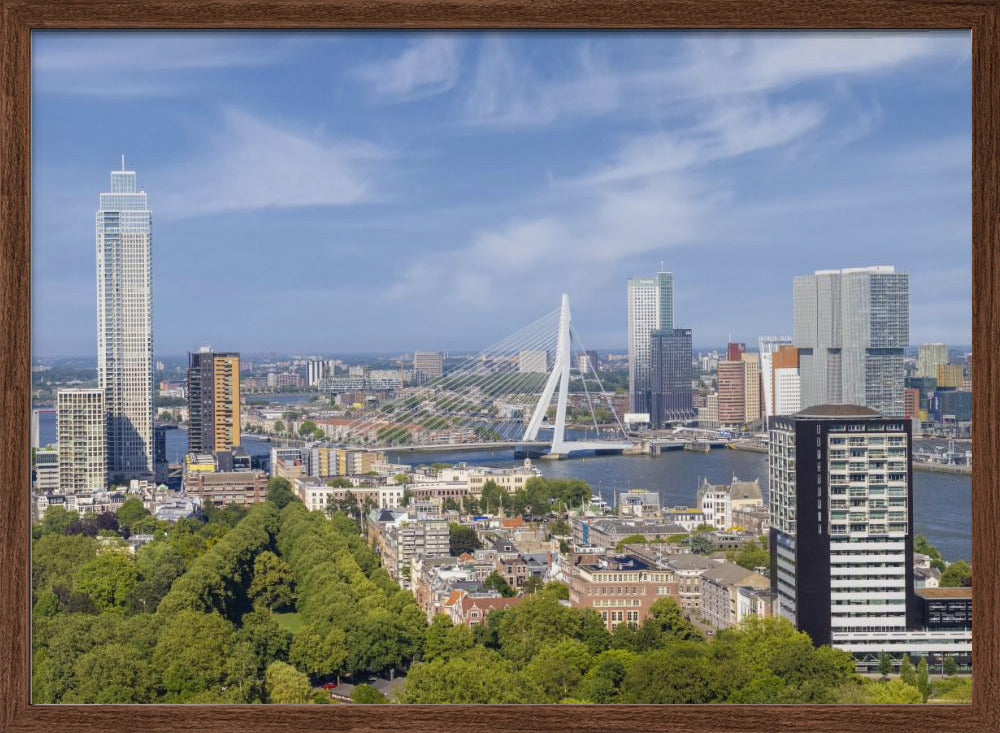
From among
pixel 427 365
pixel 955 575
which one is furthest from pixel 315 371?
pixel 955 575

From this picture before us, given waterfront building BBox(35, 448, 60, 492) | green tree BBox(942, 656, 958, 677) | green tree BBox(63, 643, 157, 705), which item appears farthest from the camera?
green tree BBox(63, 643, 157, 705)

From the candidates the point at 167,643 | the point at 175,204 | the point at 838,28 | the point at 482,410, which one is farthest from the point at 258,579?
the point at 838,28

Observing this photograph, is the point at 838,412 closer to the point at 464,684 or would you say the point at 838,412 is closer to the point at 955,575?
the point at 955,575

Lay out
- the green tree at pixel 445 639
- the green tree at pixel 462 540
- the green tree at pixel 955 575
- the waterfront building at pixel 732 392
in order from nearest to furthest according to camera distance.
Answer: the green tree at pixel 955 575
the waterfront building at pixel 732 392
the green tree at pixel 445 639
the green tree at pixel 462 540

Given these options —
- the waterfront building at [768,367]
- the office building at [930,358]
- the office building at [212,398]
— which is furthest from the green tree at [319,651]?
the office building at [930,358]

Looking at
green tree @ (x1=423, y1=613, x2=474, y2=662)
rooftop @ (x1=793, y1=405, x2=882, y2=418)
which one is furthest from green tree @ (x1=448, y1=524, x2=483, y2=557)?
rooftop @ (x1=793, y1=405, x2=882, y2=418)

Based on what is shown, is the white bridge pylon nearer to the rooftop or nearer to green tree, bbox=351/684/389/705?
the rooftop

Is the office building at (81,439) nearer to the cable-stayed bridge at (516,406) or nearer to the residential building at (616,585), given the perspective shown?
the cable-stayed bridge at (516,406)
